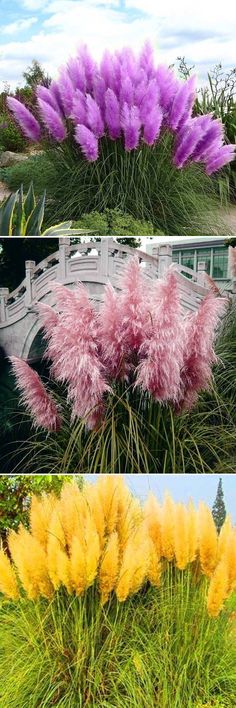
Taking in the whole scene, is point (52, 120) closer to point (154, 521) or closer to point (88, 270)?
point (88, 270)

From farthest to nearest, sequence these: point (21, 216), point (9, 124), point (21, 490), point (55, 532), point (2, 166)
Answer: point (9, 124) < point (2, 166) < point (21, 216) < point (21, 490) < point (55, 532)

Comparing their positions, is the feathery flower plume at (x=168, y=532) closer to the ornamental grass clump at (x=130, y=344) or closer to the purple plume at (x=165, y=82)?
the ornamental grass clump at (x=130, y=344)

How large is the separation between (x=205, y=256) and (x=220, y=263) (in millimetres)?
87

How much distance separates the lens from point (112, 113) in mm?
6520

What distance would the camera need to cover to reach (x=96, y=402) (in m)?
4.53

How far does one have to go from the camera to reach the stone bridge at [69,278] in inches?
184

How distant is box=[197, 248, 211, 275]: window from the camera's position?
4871mm

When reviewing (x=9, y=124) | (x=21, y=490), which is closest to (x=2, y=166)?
(x=9, y=124)

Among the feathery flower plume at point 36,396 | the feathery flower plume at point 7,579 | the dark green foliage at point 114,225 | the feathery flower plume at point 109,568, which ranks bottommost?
the feathery flower plume at point 7,579

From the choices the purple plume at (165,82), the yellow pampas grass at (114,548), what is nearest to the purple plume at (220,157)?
the purple plume at (165,82)

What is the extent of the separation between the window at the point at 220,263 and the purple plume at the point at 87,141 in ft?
6.14

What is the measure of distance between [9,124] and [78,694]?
1252cm

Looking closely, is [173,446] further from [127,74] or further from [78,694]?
[127,74]

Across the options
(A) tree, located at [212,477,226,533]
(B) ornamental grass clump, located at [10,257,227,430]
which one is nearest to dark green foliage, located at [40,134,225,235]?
(B) ornamental grass clump, located at [10,257,227,430]
